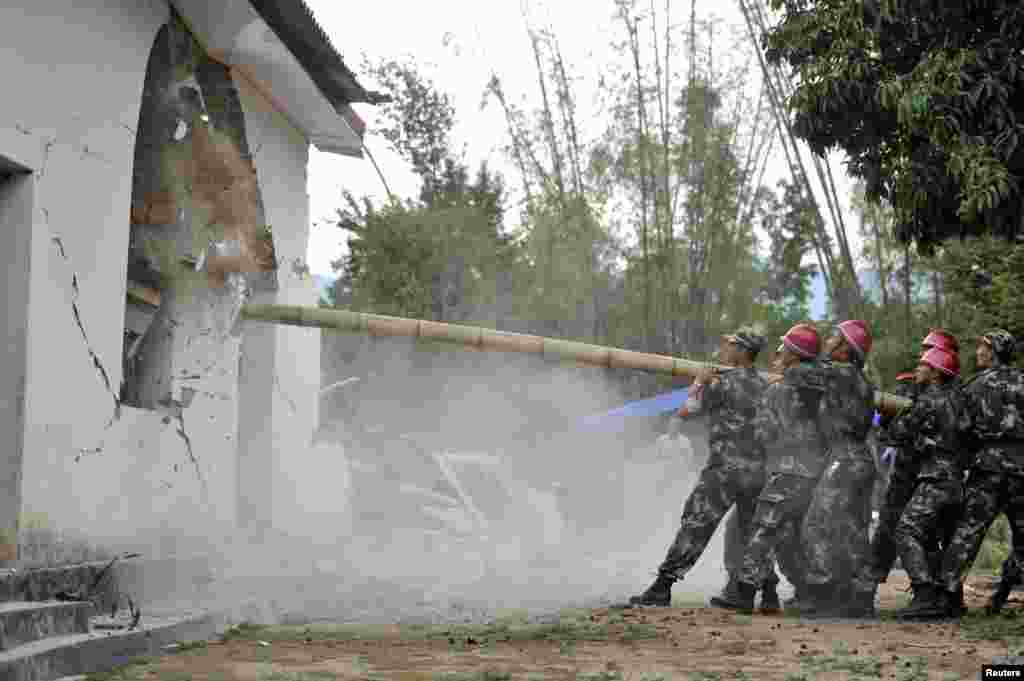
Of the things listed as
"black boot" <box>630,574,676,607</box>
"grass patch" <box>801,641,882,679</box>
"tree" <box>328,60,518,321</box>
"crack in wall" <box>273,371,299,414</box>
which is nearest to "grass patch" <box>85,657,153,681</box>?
"grass patch" <box>801,641,882,679</box>

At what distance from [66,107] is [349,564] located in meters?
5.04

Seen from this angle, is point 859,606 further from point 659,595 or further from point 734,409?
point 734,409

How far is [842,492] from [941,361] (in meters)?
0.98

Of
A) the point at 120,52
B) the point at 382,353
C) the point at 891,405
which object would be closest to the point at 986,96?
the point at 891,405

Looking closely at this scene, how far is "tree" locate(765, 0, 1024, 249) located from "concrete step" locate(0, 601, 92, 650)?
230 inches

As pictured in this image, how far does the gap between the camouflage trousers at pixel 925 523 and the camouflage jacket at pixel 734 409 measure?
3.51 feet

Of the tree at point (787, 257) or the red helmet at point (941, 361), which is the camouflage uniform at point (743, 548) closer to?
the red helmet at point (941, 361)

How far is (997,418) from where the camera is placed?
8.74 metres

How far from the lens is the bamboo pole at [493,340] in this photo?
10227 mm

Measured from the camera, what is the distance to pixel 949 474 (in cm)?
890

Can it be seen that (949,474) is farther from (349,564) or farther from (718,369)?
(349,564)

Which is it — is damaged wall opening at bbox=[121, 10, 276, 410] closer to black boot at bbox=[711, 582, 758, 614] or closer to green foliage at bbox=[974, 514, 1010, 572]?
black boot at bbox=[711, 582, 758, 614]

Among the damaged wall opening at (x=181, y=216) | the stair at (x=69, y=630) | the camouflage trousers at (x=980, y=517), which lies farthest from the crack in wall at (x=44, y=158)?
the camouflage trousers at (x=980, y=517)

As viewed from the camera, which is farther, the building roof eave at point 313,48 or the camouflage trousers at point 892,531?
the building roof eave at point 313,48
